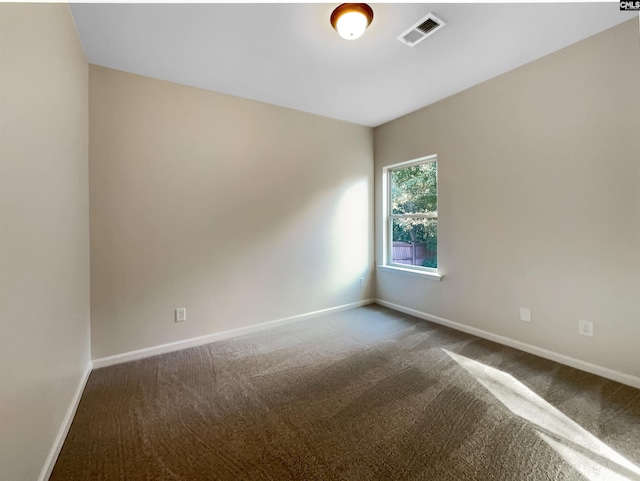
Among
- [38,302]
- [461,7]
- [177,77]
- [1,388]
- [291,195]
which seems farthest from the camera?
[291,195]

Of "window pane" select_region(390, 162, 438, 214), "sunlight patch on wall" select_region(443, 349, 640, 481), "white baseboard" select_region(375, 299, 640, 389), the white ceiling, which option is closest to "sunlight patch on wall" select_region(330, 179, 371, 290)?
"window pane" select_region(390, 162, 438, 214)

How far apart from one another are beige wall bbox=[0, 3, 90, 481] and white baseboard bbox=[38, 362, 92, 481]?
0.14ft

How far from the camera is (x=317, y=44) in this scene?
2.24m

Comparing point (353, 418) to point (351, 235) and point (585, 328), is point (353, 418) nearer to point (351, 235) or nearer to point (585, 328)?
point (585, 328)

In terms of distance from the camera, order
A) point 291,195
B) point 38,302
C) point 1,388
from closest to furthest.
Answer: point 1,388, point 38,302, point 291,195

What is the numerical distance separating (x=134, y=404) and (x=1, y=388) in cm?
116

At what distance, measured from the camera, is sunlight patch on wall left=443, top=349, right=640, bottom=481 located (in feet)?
4.52

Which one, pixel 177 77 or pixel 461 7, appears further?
pixel 177 77


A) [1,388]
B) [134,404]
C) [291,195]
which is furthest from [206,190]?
[1,388]

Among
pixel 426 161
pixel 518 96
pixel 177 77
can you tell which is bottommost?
pixel 426 161

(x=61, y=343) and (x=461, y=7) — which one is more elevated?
(x=461, y=7)

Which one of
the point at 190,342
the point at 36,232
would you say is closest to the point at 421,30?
the point at 36,232

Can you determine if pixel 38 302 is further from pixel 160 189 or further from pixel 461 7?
pixel 461 7

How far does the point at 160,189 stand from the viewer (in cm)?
269
